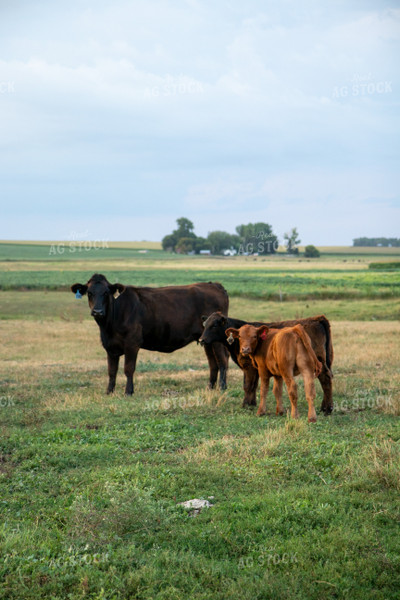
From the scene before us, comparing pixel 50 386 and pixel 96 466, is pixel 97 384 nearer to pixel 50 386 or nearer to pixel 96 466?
pixel 50 386

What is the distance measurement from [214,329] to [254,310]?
2391 cm

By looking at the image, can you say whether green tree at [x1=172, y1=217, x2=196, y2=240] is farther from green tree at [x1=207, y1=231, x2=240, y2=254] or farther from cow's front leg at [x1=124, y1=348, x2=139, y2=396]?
cow's front leg at [x1=124, y1=348, x2=139, y2=396]

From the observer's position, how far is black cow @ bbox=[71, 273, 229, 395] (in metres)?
13.2

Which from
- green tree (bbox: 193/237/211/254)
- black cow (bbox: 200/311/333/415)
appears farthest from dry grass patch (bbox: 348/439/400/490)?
green tree (bbox: 193/237/211/254)

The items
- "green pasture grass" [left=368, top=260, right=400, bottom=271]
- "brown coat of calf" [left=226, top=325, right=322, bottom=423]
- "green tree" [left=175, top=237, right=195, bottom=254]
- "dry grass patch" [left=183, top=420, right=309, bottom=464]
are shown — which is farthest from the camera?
"green tree" [left=175, top=237, right=195, bottom=254]

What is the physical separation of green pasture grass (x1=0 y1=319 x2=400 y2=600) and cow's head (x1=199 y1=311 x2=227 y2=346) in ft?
4.27

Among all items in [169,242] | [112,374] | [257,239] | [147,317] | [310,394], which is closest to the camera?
[310,394]

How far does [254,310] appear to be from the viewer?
3616 centimetres

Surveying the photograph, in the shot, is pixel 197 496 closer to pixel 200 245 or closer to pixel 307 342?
pixel 307 342

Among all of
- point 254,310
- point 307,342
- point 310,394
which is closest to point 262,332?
point 307,342

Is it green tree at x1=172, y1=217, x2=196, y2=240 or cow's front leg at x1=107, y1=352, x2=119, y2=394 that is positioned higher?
green tree at x1=172, y1=217, x2=196, y2=240

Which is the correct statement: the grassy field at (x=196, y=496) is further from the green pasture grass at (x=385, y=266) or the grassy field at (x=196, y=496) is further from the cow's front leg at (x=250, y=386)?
the green pasture grass at (x=385, y=266)

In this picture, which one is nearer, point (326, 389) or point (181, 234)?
point (326, 389)

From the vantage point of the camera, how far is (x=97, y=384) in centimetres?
1423
